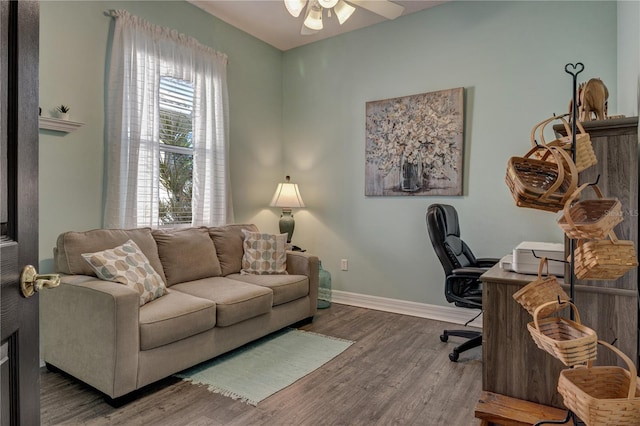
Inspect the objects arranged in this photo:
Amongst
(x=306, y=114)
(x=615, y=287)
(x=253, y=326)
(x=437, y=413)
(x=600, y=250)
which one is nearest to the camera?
(x=600, y=250)

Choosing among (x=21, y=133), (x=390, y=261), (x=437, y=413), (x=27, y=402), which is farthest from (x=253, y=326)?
(x=21, y=133)

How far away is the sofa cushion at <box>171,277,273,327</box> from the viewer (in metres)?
2.51

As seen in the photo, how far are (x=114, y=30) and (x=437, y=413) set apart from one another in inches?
137

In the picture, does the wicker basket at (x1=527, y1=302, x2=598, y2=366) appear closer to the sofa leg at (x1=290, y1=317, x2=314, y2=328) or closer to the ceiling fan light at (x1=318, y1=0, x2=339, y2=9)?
the ceiling fan light at (x1=318, y1=0, x2=339, y2=9)

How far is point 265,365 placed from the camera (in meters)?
2.50

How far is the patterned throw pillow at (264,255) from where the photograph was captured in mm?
3311

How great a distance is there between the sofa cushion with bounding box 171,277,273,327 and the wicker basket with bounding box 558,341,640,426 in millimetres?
1998

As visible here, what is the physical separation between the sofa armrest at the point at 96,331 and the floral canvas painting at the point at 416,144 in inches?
102

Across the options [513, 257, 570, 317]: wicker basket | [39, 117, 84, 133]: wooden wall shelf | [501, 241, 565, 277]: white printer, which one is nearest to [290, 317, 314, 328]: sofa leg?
[501, 241, 565, 277]: white printer

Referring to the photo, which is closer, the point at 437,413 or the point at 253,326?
the point at 437,413

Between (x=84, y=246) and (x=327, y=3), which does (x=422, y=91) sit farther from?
(x=84, y=246)

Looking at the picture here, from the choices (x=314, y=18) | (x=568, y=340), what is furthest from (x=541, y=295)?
(x=314, y=18)

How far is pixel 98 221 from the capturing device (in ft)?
9.36

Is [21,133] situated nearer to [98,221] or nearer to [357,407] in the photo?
[357,407]
